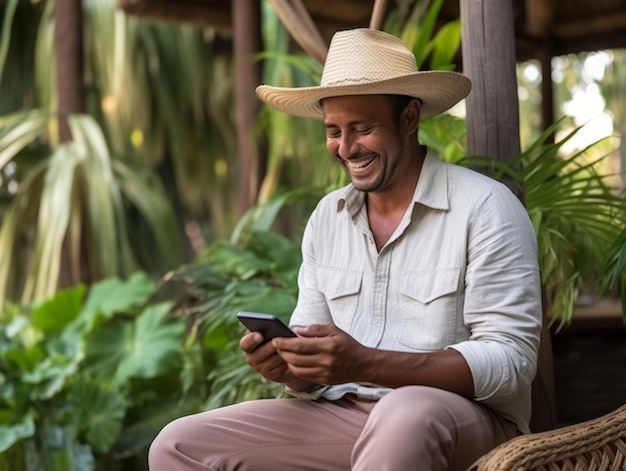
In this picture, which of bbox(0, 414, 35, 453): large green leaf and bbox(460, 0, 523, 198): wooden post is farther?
bbox(0, 414, 35, 453): large green leaf

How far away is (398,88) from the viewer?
8.76ft

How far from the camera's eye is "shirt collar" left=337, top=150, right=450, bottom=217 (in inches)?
103

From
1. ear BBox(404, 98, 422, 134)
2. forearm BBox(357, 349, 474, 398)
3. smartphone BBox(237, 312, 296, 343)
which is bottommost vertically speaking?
forearm BBox(357, 349, 474, 398)

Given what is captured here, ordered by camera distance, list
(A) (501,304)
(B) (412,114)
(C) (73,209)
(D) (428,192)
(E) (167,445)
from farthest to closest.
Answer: (C) (73,209) < (B) (412,114) < (D) (428,192) < (E) (167,445) < (A) (501,304)

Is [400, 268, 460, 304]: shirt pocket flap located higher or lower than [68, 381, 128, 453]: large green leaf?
higher

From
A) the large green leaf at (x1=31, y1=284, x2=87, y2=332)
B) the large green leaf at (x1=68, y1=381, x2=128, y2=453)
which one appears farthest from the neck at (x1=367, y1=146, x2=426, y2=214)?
the large green leaf at (x1=31, y1=284, x2=87, y2=332)

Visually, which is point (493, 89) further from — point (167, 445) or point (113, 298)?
point (113, 298)

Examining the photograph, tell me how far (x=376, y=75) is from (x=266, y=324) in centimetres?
65

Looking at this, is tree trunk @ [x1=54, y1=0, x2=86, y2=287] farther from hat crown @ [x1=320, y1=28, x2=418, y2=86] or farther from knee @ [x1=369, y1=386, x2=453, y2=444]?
knee @ [x1=369, y1=386, x2=453, y2=444]

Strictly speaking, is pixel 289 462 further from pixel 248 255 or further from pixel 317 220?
pixel 248 255

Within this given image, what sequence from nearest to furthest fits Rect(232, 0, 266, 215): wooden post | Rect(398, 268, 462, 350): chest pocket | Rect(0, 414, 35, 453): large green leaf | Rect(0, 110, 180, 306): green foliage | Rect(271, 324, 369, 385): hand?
1. Rect(271, 324, 369, 385): hand
2. Rect(398, 268, 462, 350): chest pocket
3. Rect(0, 414, 35, 453): large green leaf
4. Rect(232, 0, 266, 215): wooden post
5. Rect(0, 110, 180, 306): green foliage

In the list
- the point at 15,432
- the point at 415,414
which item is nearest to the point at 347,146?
the point at 415,414

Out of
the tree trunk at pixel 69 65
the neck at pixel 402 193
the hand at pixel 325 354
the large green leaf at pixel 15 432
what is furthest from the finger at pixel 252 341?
the tree trunk at pixel 69 65

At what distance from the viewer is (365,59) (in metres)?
2.68
